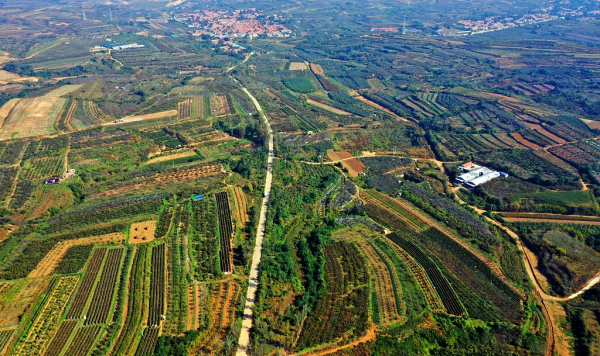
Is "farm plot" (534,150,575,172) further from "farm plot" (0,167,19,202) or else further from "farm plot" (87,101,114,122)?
"farm plot" (0,167,19,202)

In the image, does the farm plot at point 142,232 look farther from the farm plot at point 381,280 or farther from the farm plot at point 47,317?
the farm plot at point 381,280

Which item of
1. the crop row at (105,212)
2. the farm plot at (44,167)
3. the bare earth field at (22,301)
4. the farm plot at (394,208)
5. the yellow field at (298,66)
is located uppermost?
the yellow field at (298,66)

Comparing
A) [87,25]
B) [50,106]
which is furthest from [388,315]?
[87,25]

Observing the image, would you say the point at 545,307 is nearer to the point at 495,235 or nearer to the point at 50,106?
the point at 495,235

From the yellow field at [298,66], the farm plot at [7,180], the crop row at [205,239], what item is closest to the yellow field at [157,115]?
the farm plot at [7,180]

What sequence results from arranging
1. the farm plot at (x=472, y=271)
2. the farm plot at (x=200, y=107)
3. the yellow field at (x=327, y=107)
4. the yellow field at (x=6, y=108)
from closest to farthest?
the farm plot at (x=472, y=271) < the yellow field at (x=6, y=108) < the farm plot at (x=200, y=107) < the yellow field at (x=327, y=107)
